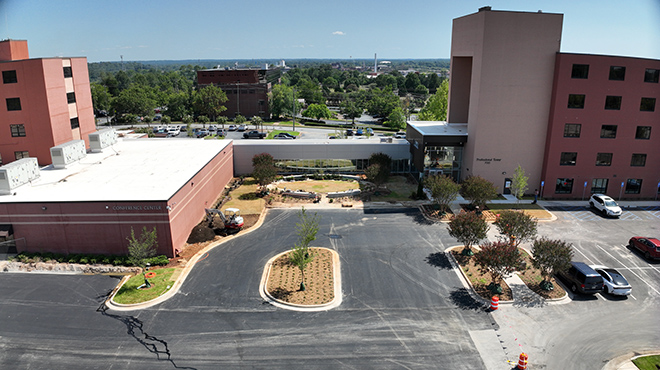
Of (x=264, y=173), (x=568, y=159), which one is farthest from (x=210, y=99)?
(x=568, y=159)

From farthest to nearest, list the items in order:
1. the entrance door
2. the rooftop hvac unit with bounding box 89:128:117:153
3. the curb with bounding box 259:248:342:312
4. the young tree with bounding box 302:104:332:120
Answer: the young tree with bounding box 302:104:332:120 < the rooftop hvac unit with bounding box 89:128:117:153 < the entrance door < the curb with bounding box 259:248:342:312

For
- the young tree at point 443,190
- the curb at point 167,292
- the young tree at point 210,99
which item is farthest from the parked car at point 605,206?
the young tree at point 210,99

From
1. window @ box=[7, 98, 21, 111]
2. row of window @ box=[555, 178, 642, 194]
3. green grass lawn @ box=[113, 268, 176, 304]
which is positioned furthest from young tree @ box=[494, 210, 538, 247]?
window @ box=[7, 98, 21, 111]

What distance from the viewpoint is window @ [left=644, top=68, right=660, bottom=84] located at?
4362cm

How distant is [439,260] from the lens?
3198 centimetres

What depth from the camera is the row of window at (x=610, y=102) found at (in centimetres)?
4397

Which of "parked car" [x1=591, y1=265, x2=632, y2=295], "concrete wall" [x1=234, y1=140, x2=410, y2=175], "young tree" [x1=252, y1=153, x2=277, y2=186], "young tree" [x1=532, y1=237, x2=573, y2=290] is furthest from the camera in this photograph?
"concrete wall" [x1=234, y1=140, x2=410, y2=175]

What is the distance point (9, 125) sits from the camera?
42688 millimetres

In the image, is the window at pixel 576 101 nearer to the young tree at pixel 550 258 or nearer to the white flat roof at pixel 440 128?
the white flat roof at pixel 440 128

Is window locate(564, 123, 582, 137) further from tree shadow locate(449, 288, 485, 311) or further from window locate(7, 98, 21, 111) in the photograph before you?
window locate(7, 98, 21, 111)

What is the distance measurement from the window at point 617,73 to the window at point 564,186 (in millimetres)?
11369

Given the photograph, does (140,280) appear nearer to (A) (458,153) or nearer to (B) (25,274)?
(B) (25,274)

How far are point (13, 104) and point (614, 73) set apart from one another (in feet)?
201

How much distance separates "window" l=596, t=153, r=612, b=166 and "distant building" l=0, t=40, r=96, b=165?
5736 cm
